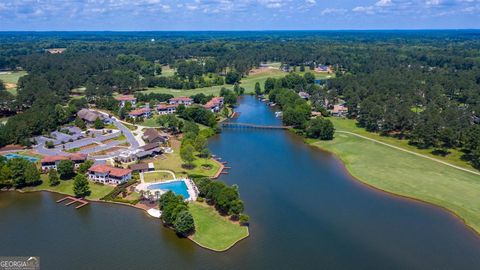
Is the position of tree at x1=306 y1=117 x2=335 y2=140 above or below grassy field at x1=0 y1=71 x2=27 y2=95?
below

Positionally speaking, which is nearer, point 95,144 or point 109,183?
point 109,183

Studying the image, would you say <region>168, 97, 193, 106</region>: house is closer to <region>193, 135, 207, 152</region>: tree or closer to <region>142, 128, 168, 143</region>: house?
<region>142, 128, 168, 143</region>: house

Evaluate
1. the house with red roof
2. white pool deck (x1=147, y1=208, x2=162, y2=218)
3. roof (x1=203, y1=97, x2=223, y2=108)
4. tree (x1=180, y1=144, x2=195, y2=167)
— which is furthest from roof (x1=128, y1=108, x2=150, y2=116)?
white pool deck (x1=147, y1=208, x2=162, y2=218)

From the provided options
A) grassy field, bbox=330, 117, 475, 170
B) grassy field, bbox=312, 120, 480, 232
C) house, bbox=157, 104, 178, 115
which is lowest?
grassy field, bbox=312, 120, 480, 232

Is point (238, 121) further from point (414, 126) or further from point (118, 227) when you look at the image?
point (118, 227)

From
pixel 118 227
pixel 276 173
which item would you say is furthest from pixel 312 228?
pixel 118 227

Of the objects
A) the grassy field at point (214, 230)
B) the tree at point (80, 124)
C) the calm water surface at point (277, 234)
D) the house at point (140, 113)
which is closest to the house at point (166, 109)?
the house at point (140, 113)
